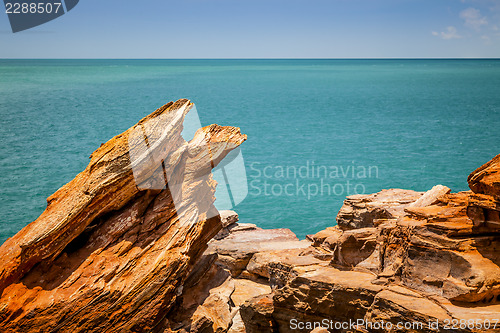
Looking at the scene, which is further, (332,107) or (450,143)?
(332,107)

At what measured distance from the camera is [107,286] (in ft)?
40.7

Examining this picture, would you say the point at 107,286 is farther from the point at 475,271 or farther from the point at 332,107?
the point at 332,107

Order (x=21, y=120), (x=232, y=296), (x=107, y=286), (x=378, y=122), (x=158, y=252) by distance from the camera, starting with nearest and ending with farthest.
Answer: (x=107, y=286)
(x=158, y=252)
(x=232, y=296)
(x=21, y=120)
(x=378, y=122)

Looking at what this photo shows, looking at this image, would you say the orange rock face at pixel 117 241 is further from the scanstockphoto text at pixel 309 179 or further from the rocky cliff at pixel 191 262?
the scanstockphoto text at pixel 309 179

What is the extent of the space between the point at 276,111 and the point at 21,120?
52.2 m

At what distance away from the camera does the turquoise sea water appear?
42906mm

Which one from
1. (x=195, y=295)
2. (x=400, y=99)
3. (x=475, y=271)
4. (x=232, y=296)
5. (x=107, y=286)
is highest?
(x=475, y=271)

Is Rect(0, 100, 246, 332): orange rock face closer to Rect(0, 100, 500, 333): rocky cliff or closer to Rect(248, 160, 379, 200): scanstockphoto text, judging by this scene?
Rect(0, 100, 500, 333): rocky cliff

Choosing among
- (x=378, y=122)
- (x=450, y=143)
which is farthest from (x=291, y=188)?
(x=378, y=122)

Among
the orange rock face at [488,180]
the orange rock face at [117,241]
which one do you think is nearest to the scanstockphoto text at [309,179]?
the orange rock face at [117,241]

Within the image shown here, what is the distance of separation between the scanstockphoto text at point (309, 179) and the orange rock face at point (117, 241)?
31.2 metres

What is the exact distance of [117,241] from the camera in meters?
13.4

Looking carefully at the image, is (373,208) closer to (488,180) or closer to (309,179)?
(488,180)

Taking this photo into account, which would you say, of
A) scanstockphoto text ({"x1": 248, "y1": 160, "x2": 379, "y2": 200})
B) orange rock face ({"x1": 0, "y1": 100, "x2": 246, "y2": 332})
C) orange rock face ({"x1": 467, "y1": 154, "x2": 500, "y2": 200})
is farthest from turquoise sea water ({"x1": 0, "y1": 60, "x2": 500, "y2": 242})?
orange rock face ({"x1": 467, "y1": 154, "x2": 500, "y2": 200})
